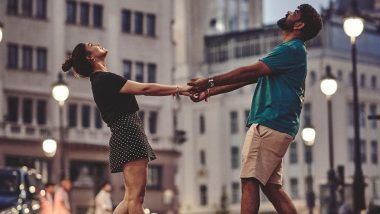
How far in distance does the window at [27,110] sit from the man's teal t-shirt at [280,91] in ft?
170

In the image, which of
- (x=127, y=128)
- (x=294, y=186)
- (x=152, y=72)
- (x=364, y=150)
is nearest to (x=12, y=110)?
(x=152, y=72)

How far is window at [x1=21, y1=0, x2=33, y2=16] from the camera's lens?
60.6m

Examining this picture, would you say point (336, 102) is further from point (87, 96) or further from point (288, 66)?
point (288, 66)

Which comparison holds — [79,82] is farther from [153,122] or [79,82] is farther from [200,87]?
[200,87]

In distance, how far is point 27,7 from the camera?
60.9m

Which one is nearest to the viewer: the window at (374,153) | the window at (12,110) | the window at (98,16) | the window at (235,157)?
the window at (12,110)

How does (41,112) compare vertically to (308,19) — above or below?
above

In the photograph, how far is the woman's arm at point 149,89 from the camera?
29.9ft

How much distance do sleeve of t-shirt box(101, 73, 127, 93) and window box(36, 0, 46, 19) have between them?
173ft

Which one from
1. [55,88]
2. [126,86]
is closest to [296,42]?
[126,86]

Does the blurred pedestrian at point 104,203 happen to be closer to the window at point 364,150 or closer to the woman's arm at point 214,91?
the woman's arm at point 214,91

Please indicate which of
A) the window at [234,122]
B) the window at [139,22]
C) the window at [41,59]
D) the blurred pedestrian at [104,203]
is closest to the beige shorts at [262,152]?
the blurred pedestrian at [104,203]

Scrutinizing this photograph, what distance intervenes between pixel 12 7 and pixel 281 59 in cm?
5270

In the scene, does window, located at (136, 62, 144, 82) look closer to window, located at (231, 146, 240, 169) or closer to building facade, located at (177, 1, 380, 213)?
building facade, located at (177, 1, 380, 213)
